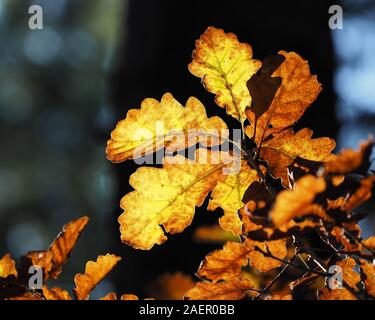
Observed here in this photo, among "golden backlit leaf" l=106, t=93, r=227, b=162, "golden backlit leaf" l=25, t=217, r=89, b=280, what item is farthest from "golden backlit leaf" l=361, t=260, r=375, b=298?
"golden backlit leaf" l=25, t=217, r=89, b=280

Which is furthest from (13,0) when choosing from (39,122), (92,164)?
(92,164)

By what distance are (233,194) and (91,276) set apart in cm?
22

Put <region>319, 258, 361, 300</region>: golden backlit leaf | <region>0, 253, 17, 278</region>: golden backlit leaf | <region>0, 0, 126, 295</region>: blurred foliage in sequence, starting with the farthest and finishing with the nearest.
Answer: <region>0, 0, 126, 295</region>: blurred foliage < <region>0, 253, 17, 278</region>: golden backlit leaf < <region>319, 258, 361, 300</region>: golden backlit leaf

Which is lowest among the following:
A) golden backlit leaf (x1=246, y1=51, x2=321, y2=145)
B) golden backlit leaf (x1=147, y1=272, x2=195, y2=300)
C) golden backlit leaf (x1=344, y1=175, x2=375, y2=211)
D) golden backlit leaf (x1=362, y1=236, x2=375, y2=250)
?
golden backlit leaf (x1=147, y1=272, x2=195, y2=300)

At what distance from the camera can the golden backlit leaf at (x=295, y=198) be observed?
599 millimetres

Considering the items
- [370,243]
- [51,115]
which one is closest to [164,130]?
[370,243]

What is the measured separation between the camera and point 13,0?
13.8 metres

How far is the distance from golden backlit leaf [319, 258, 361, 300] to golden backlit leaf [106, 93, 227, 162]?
0.75 feet

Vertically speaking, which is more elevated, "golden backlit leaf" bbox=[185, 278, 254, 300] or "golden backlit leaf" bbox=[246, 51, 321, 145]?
"golden backlit leaf" bbox=[246, 51, 321, 145]

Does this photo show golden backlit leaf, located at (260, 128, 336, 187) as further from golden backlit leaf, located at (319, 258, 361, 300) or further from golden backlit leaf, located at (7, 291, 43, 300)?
golden backlit leaf, located at (7, 291, 43, 300)

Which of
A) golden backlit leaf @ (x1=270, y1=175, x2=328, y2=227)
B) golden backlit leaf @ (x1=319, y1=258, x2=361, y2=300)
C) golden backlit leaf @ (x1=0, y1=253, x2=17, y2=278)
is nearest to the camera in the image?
golden backlit leaf @ (x1=270, y1=175, x2=328, y2=227)

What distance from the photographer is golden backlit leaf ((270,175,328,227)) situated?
23.6 inches

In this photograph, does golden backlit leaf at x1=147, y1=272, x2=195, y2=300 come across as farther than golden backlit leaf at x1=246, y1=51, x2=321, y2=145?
Yes
